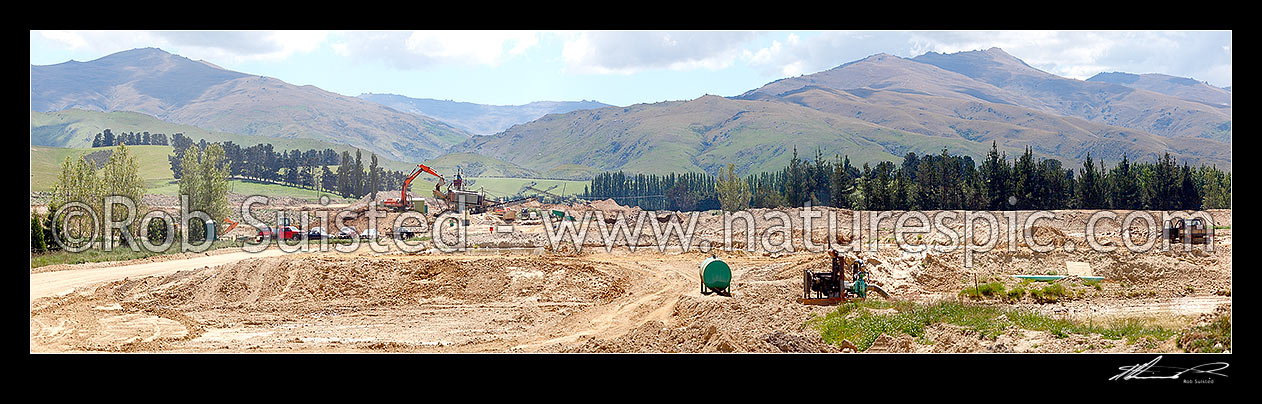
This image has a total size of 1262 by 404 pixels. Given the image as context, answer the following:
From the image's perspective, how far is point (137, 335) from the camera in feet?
69.2

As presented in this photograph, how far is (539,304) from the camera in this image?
86.7ft

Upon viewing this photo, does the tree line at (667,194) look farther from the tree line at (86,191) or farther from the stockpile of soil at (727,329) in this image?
the stockpile of soil at (727,329)

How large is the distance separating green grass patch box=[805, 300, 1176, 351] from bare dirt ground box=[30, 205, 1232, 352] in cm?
35

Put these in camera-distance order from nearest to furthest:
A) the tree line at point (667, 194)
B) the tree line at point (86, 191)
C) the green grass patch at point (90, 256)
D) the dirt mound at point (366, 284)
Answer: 1. the dirt mound at point (366, 284)
2. the green grass patch at point (90, 256)
3. the tree line at point (86, 191)
4. the tree line at point (667, 194)

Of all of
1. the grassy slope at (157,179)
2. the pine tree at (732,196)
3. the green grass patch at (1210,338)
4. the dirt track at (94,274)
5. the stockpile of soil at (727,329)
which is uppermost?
the grassy slope at (157,179)

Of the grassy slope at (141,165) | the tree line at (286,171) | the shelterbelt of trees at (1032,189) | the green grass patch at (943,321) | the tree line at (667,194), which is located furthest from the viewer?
the tree line at (286,171)

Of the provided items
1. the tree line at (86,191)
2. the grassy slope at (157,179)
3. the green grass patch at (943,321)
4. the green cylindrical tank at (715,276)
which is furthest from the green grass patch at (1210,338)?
the grassy slope at (157,179)

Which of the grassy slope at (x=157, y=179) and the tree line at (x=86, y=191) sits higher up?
the grassy slope at (x=157, y=179)
